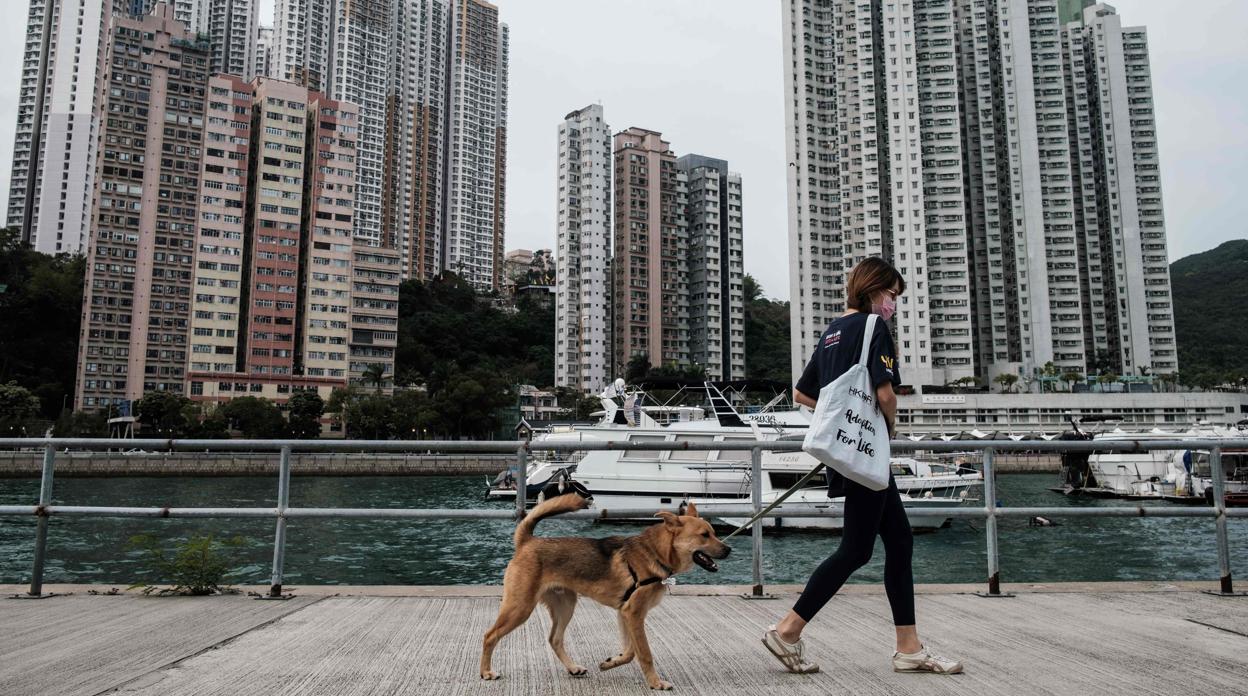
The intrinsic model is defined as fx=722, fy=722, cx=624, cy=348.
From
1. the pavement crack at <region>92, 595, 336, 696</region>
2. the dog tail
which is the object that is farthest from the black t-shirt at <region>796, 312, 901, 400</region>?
the pavement crack at <region>92, 595, 336, 696</region>

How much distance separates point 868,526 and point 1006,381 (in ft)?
274

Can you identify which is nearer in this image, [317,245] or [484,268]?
[317,245]

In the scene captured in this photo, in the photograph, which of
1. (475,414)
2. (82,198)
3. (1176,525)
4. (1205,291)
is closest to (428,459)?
(475,414)

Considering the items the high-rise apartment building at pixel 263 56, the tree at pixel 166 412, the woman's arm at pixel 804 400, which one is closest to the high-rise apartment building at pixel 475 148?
the high-rise apartment building at pixel 263 56

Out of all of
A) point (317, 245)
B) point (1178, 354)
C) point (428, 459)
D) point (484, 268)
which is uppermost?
point (484, 268)

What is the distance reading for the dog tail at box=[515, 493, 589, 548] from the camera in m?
2.90

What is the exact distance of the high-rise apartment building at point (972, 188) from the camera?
83188 mm

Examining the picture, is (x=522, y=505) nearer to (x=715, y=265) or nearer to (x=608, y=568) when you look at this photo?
(x=608, y=568)

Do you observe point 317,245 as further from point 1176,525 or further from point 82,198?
point 1176,525

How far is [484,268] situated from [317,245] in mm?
63820

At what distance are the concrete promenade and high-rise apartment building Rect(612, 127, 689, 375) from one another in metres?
93.9

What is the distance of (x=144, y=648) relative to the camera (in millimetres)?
3336

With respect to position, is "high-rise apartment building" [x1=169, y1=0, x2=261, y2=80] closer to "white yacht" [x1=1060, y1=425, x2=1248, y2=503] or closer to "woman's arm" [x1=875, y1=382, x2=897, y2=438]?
"white yacht" [x1=1060, y1=425, x2=1248, y2=503]

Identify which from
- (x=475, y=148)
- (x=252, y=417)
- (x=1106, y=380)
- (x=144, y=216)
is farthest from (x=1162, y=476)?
(x=475, y=148)
